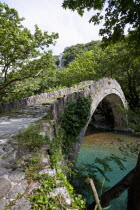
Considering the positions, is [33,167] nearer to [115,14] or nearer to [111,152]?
[115,14]

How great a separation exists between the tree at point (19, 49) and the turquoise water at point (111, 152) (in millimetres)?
5963

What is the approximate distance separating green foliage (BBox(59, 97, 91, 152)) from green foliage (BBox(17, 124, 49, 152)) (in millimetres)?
1307

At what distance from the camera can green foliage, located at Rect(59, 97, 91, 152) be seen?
176 inches

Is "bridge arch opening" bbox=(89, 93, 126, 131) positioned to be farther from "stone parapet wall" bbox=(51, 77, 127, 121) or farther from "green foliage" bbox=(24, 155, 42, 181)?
"green foliage" bbox=(24, 155, 42, 181)

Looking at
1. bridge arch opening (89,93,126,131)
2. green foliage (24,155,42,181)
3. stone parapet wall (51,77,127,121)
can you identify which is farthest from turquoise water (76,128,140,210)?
green foliage (24,155,42,181)

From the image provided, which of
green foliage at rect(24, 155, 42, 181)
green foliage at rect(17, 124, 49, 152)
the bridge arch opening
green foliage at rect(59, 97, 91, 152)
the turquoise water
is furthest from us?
the bridge arch opening

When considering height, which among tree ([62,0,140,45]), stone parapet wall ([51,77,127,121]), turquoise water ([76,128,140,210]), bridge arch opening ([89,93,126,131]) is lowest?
turquoise water ([76,128,140,210])

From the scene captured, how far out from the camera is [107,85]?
33.1 ft

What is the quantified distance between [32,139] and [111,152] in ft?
26.3

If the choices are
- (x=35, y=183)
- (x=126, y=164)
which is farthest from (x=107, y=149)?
(x=35, y=183)

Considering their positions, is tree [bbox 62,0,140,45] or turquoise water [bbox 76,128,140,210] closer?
tree [bbox 62,0,140,45]

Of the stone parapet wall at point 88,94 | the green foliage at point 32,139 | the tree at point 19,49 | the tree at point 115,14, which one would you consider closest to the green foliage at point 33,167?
the green foliage at point 32,139

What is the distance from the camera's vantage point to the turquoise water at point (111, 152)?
227 inches

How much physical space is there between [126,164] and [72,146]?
4.89m
